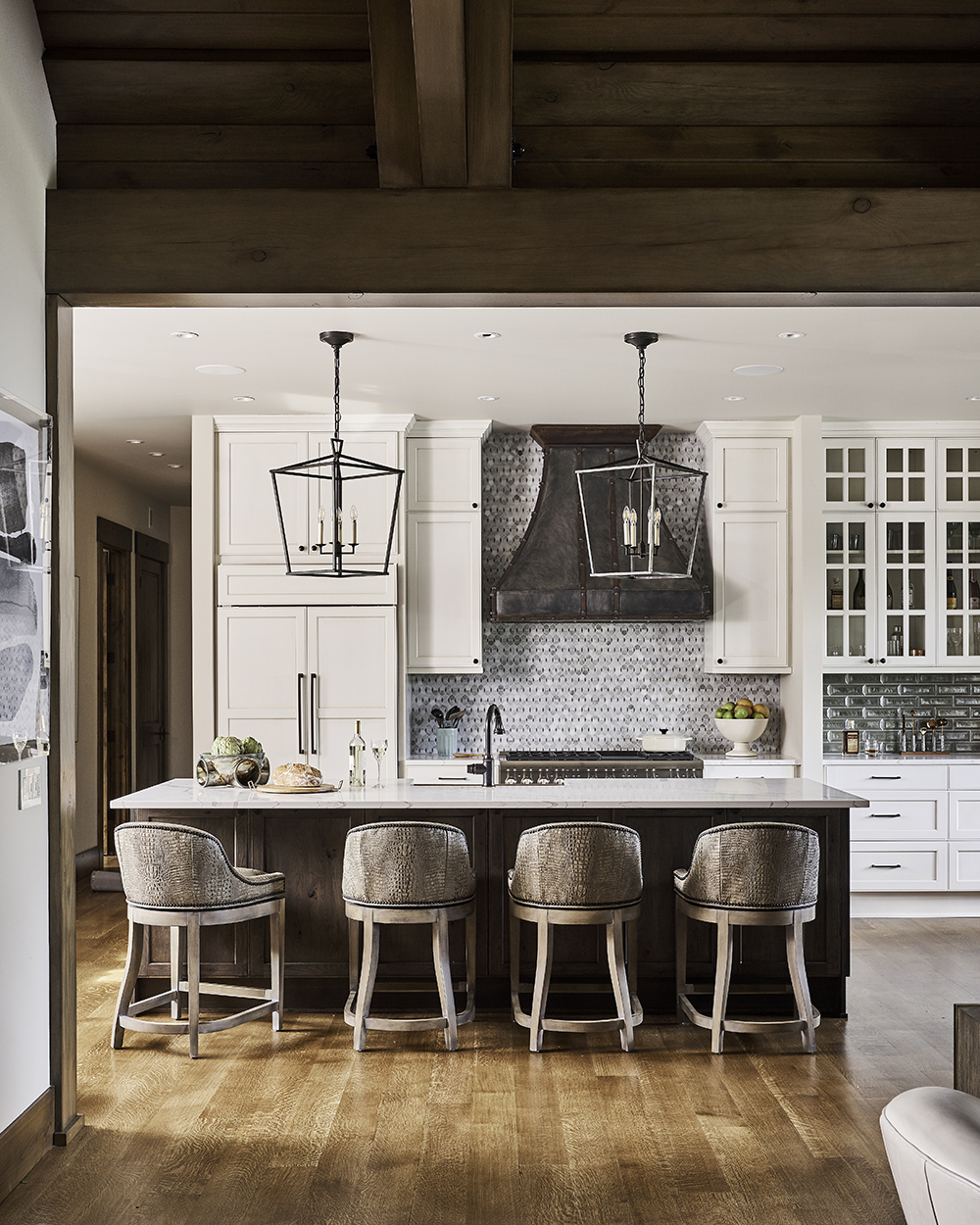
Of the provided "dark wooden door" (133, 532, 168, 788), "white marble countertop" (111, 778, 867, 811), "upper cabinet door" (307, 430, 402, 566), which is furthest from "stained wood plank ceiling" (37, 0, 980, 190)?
"dark wooden door" (133, 532, 168, 788)

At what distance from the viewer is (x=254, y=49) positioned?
11.0ft

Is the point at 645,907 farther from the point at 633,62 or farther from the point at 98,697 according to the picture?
the point at 98,697

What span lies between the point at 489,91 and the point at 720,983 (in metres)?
3.02

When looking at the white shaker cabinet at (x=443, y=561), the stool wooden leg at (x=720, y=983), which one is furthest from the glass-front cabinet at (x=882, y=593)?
the stool wooden leg at (x=720, y=983)

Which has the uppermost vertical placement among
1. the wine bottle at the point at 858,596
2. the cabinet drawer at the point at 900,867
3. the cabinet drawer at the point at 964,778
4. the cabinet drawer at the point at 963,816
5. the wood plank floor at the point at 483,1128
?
the wine bottle at the point at 858,596

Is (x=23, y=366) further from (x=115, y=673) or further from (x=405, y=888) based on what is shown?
(x=115, y=673)

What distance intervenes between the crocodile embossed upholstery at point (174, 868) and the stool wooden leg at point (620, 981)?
4.42 feet

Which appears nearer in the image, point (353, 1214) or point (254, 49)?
point (353, 1214)

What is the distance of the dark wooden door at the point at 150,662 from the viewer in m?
8.45

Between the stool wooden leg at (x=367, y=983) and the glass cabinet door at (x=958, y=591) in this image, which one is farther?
the glass cabinet door at (x=958, y=591)

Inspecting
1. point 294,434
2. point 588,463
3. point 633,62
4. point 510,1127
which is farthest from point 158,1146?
point 588,463

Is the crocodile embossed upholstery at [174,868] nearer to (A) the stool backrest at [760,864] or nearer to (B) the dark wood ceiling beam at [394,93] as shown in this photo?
(A) the stool backrest at [760,864]

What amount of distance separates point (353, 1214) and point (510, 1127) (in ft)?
2.19

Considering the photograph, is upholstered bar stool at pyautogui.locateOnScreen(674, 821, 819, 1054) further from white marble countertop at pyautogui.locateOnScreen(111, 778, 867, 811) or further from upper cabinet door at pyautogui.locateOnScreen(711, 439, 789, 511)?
upper cabinet door at pyautogui.locateOnScreen(711, 439, 789, 511)
